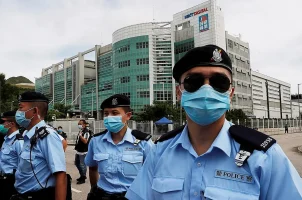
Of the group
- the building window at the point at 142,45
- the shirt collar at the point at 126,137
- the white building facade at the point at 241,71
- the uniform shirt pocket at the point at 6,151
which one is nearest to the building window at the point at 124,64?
the building window at the point at 142,45

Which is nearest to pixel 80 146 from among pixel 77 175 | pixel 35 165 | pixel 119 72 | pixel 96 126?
pixel 77 175

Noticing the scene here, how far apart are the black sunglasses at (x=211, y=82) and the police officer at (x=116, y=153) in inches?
71.8

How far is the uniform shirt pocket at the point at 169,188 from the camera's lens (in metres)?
1.48

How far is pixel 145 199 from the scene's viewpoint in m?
1.62

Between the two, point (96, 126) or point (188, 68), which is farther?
point (96, 126)

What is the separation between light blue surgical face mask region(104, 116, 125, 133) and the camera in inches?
144

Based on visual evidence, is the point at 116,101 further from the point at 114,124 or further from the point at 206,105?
the point at 206,105

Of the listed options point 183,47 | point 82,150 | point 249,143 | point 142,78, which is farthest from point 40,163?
point 183,47

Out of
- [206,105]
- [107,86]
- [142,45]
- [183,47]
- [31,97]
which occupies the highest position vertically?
[142,45]

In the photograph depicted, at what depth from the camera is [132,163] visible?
3211 millimetres

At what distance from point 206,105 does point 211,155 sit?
290 mm

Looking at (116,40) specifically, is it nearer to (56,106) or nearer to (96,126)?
(56,106)

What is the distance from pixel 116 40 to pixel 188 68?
62.8 meters

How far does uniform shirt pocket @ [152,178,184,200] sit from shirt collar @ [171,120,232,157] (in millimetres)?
198
